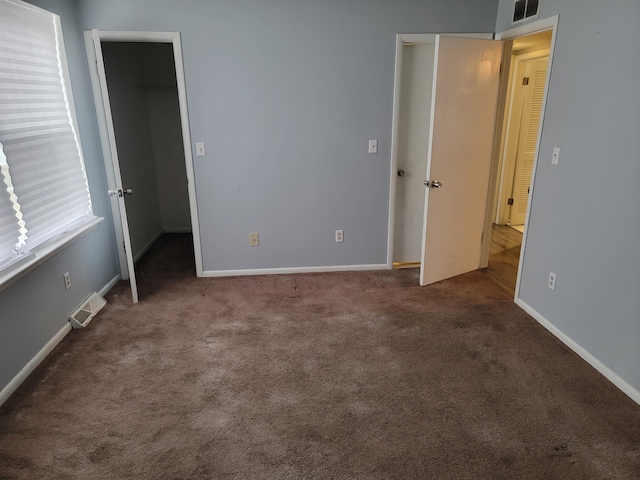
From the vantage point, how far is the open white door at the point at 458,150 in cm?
321

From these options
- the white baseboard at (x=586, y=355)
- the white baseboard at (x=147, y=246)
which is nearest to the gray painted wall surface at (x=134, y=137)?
the white baseboard at (x=147, y=246)

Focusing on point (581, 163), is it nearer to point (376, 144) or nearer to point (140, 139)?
point (376, 144)

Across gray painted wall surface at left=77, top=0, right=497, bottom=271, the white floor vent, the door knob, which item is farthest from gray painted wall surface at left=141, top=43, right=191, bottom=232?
the door knob

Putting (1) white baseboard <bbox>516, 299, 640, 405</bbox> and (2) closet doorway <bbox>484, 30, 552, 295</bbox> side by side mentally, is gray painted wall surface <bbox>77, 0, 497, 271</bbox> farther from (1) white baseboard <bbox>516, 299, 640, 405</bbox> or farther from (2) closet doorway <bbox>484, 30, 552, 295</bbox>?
(2) closet doorway <bbox>484, 30, 552, 295</bbox>

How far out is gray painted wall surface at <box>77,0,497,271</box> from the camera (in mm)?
3305

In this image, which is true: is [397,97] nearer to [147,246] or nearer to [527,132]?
[527,132]

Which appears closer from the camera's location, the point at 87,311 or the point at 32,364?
the point at 32,364

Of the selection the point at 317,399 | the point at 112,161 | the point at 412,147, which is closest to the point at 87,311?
the point at 112,161

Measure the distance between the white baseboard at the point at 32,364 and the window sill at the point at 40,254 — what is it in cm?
53

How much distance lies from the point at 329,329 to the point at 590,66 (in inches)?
90.2

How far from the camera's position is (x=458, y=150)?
342 centimetres

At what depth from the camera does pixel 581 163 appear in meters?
2.55

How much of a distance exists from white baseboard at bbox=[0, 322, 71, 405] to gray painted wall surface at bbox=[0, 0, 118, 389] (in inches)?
0.9

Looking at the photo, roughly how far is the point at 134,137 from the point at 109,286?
1.71 meters
